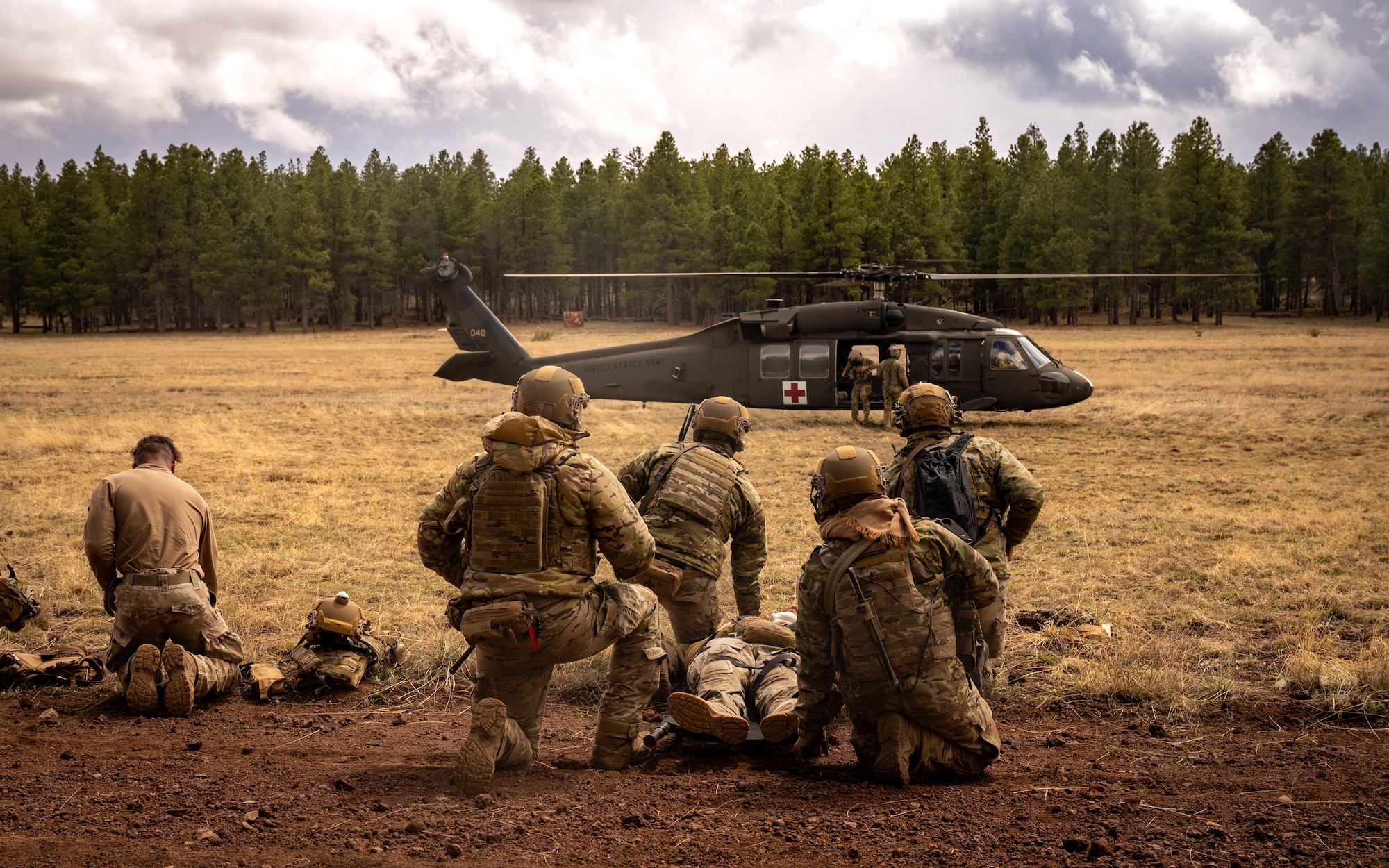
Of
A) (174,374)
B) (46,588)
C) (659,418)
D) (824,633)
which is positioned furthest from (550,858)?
(174,374)

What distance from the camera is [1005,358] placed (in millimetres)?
17219

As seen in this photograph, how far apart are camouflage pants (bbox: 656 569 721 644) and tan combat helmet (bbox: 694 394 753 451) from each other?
84 cm

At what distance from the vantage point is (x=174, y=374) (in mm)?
30922

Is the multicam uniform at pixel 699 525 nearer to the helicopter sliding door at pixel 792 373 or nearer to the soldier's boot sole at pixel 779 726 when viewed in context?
the soldier's boot sole at pixel 779 726

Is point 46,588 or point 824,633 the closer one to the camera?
point 824,633

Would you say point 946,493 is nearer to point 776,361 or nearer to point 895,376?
point 895,376

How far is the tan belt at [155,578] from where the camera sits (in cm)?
544

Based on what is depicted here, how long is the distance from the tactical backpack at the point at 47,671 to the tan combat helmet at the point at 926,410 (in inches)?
197

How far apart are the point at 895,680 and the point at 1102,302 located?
69950 mm

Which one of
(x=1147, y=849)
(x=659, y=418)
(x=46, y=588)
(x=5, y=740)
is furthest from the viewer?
(x=659, y=418)

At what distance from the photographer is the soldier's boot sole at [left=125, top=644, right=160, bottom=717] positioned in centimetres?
533

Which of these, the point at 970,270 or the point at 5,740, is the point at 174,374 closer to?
the point at 5,740

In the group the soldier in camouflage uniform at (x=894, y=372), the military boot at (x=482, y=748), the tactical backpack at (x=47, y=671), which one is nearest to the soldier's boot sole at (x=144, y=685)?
the tactical backpack at (x=47, y=671)

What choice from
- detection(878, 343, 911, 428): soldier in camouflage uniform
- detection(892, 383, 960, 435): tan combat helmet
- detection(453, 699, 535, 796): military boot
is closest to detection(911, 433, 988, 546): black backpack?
detection(892, 383, 960, 435): tan combat helmet
